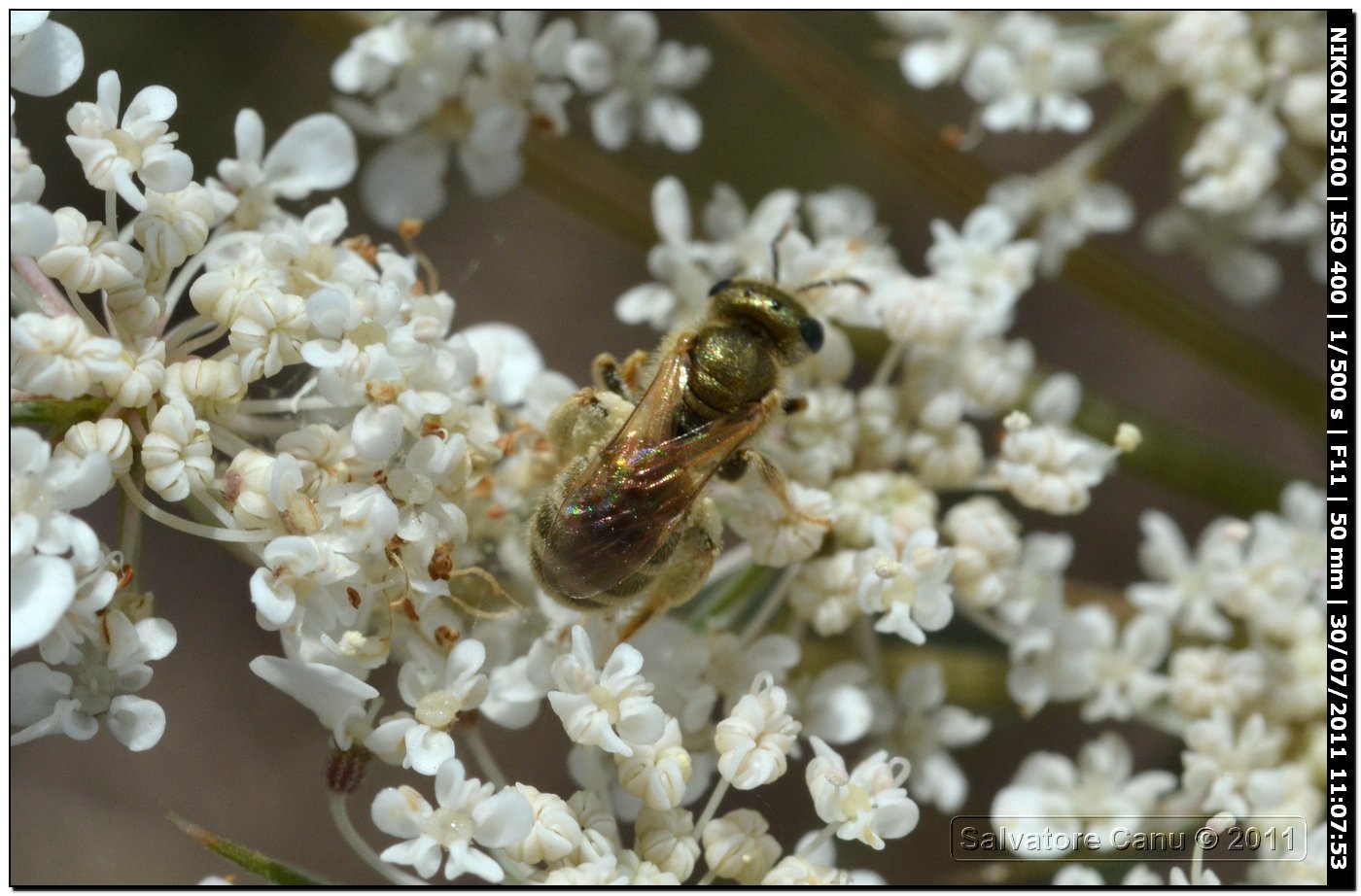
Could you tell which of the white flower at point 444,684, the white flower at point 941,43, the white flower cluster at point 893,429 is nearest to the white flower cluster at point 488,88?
the white flower cluster at point 893,429

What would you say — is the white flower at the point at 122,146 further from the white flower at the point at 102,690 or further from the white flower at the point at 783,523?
the white flower at the point at 783,523

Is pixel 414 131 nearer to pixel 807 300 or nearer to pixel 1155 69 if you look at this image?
Result: pixel 807 300

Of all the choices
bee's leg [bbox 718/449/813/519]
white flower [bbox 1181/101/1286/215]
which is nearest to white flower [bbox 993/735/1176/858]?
bee's leg [bbox 718/449/813/519]

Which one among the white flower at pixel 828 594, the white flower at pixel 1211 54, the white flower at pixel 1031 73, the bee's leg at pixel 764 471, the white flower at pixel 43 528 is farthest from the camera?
the white flower at pixel 1031 73

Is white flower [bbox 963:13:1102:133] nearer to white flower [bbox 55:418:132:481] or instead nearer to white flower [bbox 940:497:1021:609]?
white flower [bbox 940:497:1021:609]

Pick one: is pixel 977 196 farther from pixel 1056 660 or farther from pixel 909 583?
pixel 909 583
